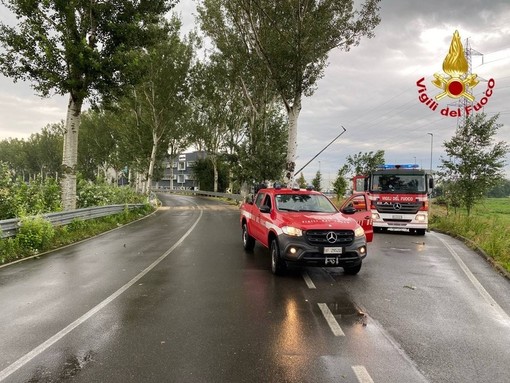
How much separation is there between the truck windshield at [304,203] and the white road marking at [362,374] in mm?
5145

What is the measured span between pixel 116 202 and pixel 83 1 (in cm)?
1220

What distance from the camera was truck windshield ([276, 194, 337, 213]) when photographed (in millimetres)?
8922

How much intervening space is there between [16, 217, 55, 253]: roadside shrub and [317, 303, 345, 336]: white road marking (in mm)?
9086

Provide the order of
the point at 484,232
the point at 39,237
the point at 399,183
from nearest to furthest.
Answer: the point at 39,237 → the point at 484,232 → the point at 399,183

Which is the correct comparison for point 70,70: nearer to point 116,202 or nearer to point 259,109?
point 116,202

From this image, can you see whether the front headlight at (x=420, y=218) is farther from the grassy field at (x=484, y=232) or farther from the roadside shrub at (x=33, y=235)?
the roadside shrub at (x=33, y=235)

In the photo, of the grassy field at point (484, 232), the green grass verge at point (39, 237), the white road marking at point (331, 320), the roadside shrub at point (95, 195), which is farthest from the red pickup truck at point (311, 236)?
the roadside shrub at point (95, 195)

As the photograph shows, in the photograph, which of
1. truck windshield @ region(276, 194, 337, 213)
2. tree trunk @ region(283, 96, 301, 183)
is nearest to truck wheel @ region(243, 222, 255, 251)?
truck windshield @ region(276, 194, 337, 213)

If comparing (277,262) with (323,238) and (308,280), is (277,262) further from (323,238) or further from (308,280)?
(323,238)

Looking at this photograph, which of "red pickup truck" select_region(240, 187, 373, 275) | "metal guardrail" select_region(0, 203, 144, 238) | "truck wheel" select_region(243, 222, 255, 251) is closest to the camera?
"red pickup truck" select_region(240, 187, 373, 275)

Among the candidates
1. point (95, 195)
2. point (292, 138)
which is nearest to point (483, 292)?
point (292, 138)

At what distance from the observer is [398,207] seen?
50.1 feet

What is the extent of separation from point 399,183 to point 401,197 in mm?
703

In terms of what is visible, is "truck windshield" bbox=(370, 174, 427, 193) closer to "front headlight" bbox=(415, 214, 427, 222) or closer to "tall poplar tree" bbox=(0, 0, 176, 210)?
"front headlight" bbox=(415, 214, 427, 222)
